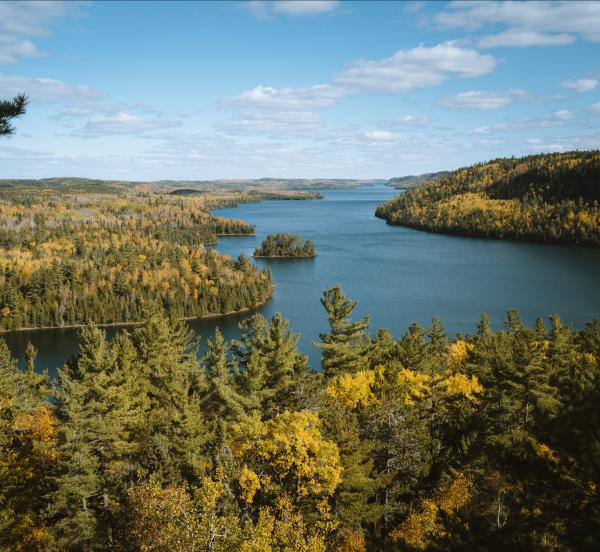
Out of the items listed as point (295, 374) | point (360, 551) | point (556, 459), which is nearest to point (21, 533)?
point (360, 551)

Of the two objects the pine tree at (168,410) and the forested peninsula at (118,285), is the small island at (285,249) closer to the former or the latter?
the forested peninsula at (118,285)

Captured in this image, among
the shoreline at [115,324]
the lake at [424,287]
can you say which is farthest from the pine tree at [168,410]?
the shoreline at [115,324]

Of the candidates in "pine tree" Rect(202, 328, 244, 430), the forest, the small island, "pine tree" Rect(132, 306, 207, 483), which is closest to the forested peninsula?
the forest

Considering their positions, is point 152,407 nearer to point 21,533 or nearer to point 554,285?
point 21,533

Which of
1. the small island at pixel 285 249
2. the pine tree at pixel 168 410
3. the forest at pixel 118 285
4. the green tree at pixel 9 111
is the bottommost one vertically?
the forest at pixel 118 285

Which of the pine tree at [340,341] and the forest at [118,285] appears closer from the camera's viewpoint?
the pine tree at [340,341]

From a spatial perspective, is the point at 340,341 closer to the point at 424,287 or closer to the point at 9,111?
the point at 9,111
